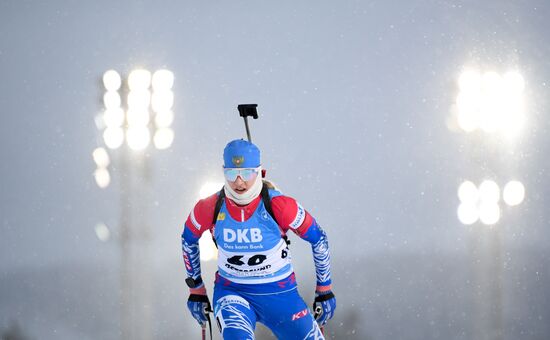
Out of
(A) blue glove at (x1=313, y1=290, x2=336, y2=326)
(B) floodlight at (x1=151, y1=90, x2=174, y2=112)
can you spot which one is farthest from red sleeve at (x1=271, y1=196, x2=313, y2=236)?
(B) floodlight at (x1=151, y1=90, x2=174, y2=112)

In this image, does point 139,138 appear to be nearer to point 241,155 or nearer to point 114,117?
point 114,117

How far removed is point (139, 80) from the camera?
38.4 ft

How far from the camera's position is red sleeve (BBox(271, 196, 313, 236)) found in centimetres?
558

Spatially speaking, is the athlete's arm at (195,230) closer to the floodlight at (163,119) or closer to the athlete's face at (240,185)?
the athlete's face at (240,185)

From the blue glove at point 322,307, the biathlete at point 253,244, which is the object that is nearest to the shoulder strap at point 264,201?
the biathlete at point 253,244

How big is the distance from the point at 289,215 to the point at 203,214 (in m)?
0.66

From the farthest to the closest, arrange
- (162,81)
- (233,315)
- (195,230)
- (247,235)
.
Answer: (162,81)
(195,230)
(247,235)
(233,315)

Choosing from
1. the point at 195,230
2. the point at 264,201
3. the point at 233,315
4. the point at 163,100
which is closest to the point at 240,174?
the point at 264,201

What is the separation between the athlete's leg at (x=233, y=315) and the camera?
527 centimetres

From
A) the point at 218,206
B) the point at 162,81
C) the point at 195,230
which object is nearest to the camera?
→ the point at 218,206

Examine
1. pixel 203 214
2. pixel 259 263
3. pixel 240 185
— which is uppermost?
pixel 240 185

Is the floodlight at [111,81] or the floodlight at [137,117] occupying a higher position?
the floodlight at [111,81]

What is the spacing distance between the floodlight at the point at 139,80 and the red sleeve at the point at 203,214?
630cm

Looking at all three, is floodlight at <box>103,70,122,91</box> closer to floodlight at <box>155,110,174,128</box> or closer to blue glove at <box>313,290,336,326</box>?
floodlight at <box>155,110,174,128</box>
